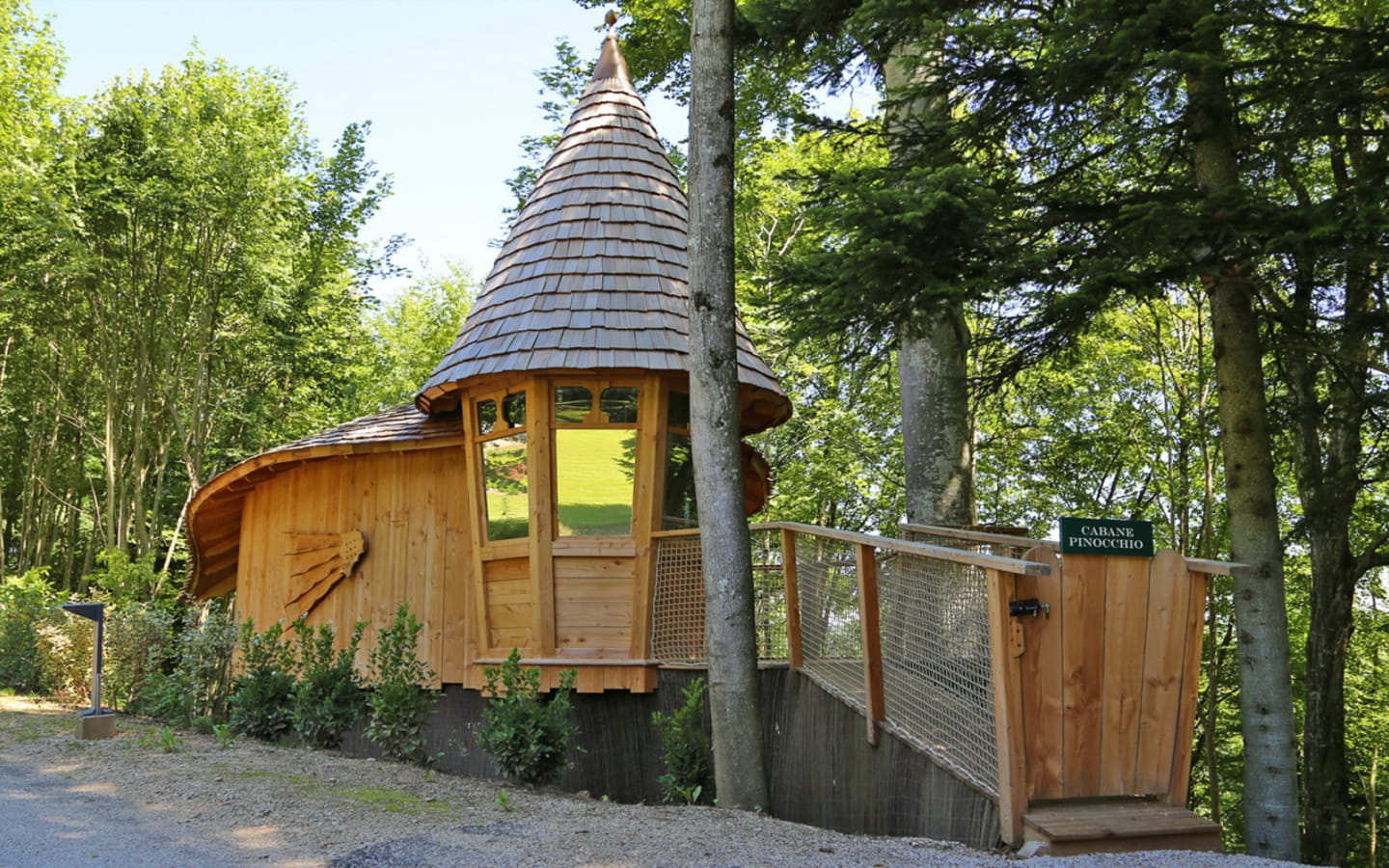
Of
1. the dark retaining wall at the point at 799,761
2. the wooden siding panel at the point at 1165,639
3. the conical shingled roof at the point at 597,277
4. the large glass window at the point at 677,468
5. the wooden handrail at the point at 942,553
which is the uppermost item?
the conical shingled roof at the point at 597,277

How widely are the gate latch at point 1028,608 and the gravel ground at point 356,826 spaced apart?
107cm

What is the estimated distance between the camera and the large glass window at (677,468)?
359 inches

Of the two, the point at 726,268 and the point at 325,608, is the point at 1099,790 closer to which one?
the point at 726,268

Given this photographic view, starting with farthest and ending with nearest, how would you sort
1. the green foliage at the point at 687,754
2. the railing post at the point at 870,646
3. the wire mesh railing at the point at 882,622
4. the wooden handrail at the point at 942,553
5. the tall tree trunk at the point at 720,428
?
the green foliage at the point at 687,754 < the railing post at the point at 870,646 < the tall tree trunk at the point at 720,428 < the wire mesh railing at the point at 882,622 < the wooden handrail at the point at 942,553

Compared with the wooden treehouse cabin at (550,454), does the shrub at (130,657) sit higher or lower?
lower

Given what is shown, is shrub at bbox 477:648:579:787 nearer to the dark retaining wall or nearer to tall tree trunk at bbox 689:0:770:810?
tall tree trunk at bbox 689:0:770:810

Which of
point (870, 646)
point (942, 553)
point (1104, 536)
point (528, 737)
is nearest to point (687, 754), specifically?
point (528, 737)

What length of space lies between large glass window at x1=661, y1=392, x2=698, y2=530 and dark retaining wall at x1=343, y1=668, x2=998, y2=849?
1.29 metres

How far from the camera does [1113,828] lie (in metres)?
4.79

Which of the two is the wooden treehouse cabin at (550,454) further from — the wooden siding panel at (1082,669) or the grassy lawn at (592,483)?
the wooden siding panel at (1082,669)

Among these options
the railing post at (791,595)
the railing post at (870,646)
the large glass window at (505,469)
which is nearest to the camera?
the railing post at (870,646)

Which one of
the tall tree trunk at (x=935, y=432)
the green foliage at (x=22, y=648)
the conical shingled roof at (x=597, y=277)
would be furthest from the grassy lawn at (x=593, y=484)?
the green foliage at (x=22, y=648)

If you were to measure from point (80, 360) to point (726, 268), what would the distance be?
18298 millimetres

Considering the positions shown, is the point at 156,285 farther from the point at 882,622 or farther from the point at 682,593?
the point at 882,622
